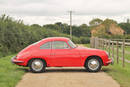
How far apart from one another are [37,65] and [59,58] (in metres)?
0.94

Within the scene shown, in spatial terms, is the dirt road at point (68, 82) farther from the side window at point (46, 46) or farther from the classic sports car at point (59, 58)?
the side window at point (46, 46)

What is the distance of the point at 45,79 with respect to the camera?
998 cm

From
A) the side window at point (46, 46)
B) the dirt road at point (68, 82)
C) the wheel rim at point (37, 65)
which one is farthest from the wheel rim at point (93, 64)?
the wheel rim at point (37, 65)

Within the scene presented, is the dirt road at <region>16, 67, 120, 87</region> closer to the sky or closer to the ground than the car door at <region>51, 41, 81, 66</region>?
closer to the ground

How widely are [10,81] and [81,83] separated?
2.25m

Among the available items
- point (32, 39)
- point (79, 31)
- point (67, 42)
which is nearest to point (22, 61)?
point (67, 42)

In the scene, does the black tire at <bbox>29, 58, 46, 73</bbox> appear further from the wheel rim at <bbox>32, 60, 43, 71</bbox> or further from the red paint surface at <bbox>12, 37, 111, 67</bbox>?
the red paint surface at <bbox>12, 37, 111, 67</bbox>

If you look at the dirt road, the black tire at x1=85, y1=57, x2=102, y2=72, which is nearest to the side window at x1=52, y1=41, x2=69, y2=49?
the black tire at x1=85, y1=57, x2=102, y2=72

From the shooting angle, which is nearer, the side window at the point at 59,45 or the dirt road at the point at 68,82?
the dirt road at the point at 68,82

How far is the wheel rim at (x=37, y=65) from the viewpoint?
11.8 metres

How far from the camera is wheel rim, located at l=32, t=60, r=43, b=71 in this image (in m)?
11.8

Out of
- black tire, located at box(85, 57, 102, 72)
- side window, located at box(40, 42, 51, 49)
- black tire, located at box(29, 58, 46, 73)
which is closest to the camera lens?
black tire, located at box(29, 58, 46, 73)

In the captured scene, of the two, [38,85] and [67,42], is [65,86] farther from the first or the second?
[67,42]

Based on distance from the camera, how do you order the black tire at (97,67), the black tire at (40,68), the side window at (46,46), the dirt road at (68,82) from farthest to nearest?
the side window at (46,46) → the black tire at (97,67) → the black tire at (40,68) → the dirt road at (68,82)
